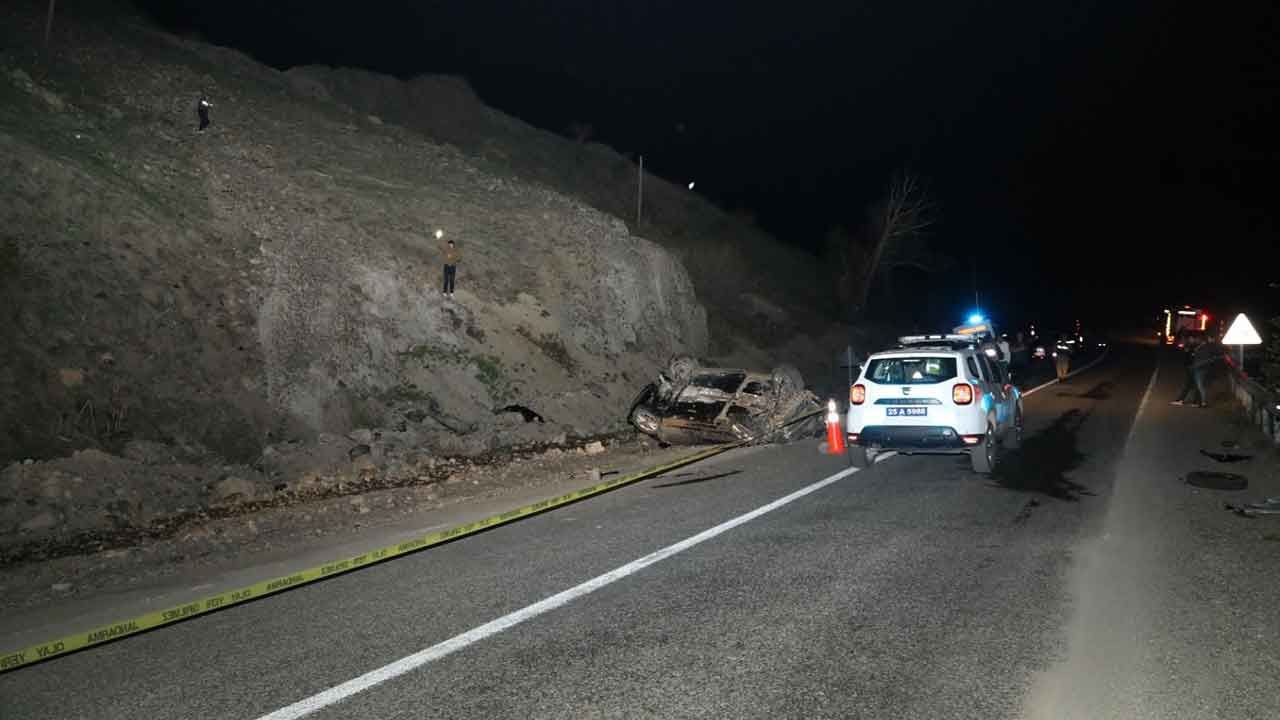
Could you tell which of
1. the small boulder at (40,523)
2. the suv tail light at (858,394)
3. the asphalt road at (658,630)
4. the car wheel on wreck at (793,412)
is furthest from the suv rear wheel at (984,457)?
the small boulder at (40,523)

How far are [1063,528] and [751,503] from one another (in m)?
3.21

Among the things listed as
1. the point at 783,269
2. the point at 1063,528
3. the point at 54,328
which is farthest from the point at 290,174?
the point at 783,269

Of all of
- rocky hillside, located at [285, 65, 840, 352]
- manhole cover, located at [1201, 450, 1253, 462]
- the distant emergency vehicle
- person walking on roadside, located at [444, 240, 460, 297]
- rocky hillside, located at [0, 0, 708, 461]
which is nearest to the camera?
rocky hillside, located at [0, 0, 708, 461]

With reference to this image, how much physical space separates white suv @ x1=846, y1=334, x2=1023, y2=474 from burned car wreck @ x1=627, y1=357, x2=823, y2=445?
8.67 ft

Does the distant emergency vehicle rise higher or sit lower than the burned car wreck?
higher

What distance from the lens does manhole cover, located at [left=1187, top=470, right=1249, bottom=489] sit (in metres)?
10.3

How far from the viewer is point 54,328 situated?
12086 mm

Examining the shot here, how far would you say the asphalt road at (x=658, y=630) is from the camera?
4.37 meters

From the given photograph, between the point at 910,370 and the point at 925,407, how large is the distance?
2.49ft

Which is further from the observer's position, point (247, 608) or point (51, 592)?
point (51, 592)

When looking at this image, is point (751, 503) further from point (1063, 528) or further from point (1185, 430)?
point (1185, 430)

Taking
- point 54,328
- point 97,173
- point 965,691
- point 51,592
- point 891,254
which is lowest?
point 51,592

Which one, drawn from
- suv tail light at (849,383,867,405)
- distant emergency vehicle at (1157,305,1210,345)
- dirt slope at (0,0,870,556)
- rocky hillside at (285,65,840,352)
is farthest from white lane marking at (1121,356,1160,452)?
distant emergency vehicle at (1157,305,1210,345)

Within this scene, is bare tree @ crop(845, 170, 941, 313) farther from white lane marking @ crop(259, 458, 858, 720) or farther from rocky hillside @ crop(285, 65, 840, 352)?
white lane marking @ crop(259, 458, 858, 720)
